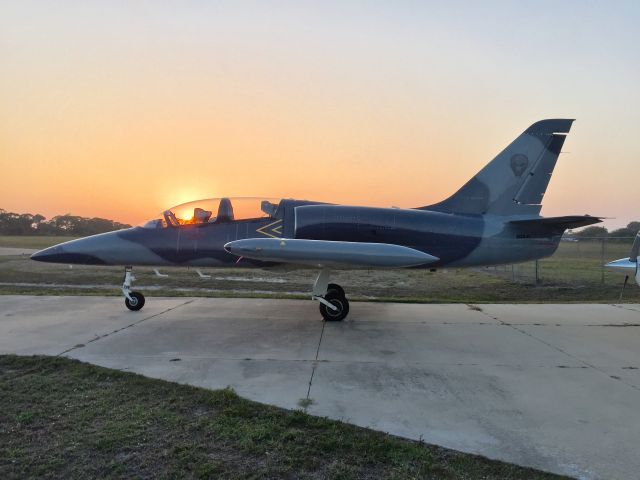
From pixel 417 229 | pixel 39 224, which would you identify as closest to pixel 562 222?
pixel 417 229

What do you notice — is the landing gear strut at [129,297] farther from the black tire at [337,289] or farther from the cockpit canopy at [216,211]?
the black tire at [337,289]

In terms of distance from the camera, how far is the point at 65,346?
6.54 metres

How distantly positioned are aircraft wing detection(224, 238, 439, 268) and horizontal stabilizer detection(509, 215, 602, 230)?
3.26 meters

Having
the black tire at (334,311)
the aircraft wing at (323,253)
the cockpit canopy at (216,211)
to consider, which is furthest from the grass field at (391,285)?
the aircraft wing at (323,253)

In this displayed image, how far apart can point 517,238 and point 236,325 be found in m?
6.67

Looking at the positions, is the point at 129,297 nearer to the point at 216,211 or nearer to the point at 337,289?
the point at 216,211

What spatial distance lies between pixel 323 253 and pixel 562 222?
215 inches

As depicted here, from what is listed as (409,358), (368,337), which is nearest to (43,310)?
(368,337)

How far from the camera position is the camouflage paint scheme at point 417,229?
30.4 ft

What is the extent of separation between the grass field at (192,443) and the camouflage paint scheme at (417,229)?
495cm

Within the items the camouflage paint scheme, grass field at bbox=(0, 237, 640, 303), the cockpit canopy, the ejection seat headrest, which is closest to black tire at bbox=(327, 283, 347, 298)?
the camouflage paint scheme

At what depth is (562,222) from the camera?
9281 mm

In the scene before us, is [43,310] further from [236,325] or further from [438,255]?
[438,255]

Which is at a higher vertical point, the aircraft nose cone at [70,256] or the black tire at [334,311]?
the aircraft nose cone at [70,256]
